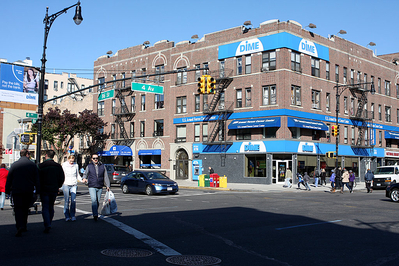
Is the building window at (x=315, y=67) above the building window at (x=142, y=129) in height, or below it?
above

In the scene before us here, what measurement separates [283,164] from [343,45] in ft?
54.4

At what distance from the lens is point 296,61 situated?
132 feet

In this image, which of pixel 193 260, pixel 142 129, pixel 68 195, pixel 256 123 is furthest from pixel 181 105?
pixel 193 260

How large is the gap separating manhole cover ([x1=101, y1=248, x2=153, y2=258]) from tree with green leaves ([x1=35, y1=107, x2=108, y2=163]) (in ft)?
137

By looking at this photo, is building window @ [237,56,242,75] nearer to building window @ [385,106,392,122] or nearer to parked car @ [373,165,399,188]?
parked car @ [373,165,399,188]

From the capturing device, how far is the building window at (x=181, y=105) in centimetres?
4616

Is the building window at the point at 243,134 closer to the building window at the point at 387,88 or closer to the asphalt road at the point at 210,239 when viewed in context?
the building window at the point at 387,88

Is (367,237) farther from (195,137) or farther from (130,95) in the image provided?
(130,95)

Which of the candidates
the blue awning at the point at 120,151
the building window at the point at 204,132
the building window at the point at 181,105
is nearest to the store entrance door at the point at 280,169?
the building window at the point at 204,132

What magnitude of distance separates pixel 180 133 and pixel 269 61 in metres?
13.3

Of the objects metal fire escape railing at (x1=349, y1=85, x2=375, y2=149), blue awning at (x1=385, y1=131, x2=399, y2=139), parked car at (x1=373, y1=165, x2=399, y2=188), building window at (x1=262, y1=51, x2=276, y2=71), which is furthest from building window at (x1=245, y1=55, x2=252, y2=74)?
blue awning at (x1=385, y1=131, x2=399, y2=139)

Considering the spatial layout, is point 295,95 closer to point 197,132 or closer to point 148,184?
point 197,132

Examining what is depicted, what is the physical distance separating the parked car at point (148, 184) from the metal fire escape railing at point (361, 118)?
2942cm

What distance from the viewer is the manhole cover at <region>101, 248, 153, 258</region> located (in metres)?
7.45
